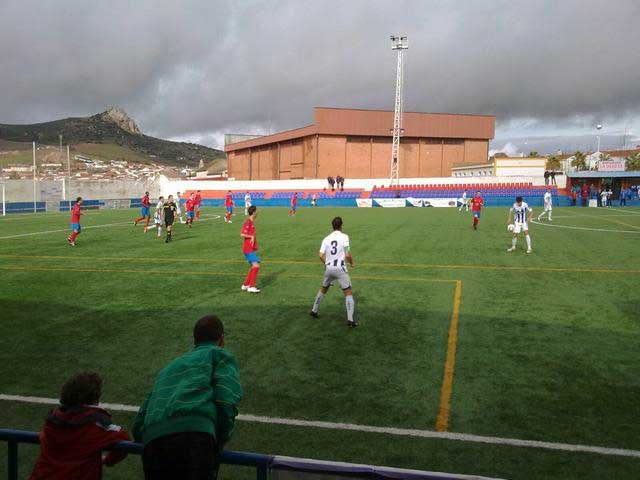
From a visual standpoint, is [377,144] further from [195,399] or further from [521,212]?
[195,399]

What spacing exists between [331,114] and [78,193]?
36.9 meters

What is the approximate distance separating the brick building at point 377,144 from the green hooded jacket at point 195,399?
72.4 meters

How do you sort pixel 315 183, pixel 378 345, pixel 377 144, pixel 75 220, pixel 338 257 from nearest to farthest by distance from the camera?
1. pixel 378 345
2. pixel 338 257
3. pixel 75 220
4. pixel 315 183
5. pixel 377 144

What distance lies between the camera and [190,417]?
302cm

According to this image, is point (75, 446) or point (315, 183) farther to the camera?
point (315, 183)

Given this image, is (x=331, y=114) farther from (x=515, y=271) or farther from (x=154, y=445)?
(x=154, y=445)

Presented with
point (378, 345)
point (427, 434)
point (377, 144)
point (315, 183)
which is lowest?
point (427, 434)

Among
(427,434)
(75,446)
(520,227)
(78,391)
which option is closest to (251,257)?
(427,434)

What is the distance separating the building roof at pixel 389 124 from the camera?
248 feet

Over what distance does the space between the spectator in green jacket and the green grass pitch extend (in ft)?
7.22

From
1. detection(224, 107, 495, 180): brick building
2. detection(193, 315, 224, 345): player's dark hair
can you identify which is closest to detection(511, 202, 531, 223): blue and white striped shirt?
detection(193, 315, 224, 345): player's dark hair

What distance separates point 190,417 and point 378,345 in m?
6.03

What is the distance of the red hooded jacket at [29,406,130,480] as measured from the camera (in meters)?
3.22

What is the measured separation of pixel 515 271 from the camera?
15.5 metres
